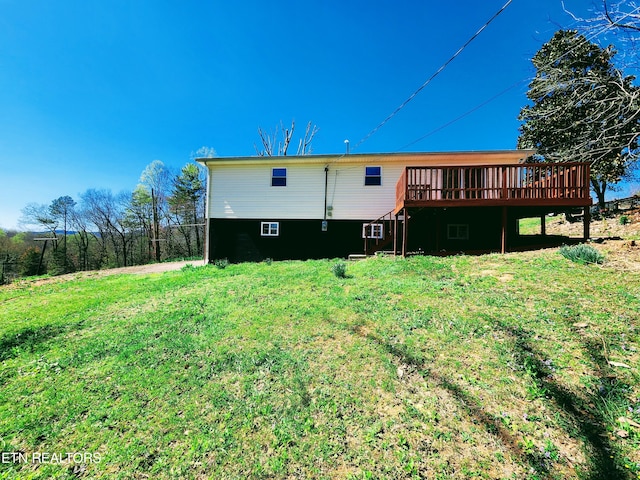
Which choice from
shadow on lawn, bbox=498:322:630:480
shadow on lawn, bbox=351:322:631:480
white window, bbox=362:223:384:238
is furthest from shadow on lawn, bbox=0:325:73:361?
white window, bbox=362:223:384:238

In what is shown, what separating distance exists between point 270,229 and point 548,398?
35.0 ft

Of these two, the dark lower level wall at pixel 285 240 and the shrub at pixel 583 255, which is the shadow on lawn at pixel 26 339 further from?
the shrub at pixel 583 255

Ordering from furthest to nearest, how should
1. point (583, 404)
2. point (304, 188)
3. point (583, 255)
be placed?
point (304, 188) < point (583, 255) < point (583, 404)

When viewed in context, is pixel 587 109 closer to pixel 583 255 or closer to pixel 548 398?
pixel 583 255

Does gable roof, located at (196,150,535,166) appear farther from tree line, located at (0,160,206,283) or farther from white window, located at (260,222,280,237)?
tree line, located at (0,160,206,283)

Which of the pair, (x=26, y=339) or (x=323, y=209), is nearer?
(x=26, y=339)

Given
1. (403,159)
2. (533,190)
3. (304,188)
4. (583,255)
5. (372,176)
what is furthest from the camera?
(304,188)

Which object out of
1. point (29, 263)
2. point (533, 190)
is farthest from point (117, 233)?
point (533, 190)

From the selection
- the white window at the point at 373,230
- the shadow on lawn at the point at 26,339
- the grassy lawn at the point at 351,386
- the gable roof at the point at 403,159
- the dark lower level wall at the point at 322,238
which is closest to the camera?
the grassy lawn at the point at 351,386

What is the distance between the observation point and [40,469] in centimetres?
222

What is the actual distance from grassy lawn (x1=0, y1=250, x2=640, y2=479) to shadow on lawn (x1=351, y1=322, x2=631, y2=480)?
0.5 inches

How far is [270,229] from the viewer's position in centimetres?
1191

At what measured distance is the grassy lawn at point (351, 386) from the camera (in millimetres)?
2053

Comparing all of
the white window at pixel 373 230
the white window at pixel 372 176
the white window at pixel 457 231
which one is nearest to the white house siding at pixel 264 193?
the white window at pixel 372 176
